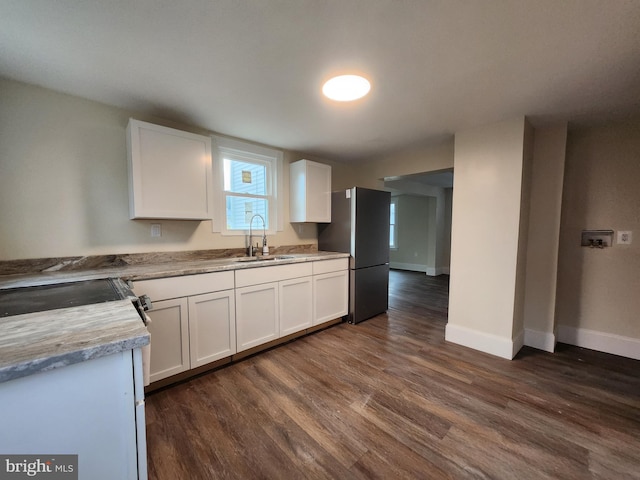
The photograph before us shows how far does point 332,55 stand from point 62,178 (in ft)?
6.93

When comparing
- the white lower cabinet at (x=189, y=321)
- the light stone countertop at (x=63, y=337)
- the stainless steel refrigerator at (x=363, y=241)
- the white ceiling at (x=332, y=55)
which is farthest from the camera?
the stainless steel refrigerator at (x=363, y=241)

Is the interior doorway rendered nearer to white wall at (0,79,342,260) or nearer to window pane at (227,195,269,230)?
window pane at (227,195,269,230)

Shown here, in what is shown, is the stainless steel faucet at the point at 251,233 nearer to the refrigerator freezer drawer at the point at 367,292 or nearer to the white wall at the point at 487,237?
the refrigerator freezer drawer at the point at 367,292

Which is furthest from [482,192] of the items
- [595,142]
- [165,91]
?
[165,91]

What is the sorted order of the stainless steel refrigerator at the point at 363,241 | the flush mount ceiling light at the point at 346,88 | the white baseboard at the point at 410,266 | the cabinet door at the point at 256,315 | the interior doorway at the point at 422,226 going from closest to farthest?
the flush mount ceiling light at the point at 346,88, the cabinet door at the point at 256,315, the stainless steel refrigerator at the point at 363,241, the interior doorway at the point at 422,226, the white baseboard at the point at 410,266

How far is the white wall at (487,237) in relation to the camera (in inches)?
88.0

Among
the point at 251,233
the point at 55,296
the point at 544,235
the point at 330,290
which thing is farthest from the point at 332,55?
the point at 544,235

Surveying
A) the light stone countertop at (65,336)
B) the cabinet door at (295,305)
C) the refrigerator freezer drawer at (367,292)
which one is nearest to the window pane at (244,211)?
the cabinet door at (295,305)

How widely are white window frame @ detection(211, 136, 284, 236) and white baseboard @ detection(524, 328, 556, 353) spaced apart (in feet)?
9.50

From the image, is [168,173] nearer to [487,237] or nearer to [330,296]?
[330,296]

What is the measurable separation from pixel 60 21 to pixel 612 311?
457 cm

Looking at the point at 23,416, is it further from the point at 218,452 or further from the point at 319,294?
the point at 319,294

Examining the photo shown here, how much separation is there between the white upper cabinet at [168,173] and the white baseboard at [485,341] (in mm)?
2678

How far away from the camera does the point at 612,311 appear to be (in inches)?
95.7
